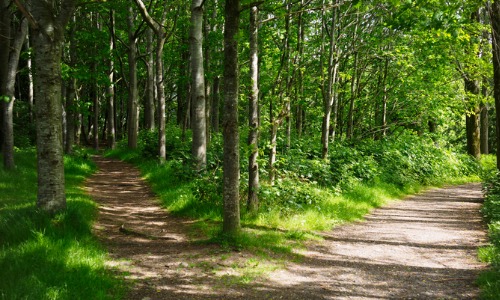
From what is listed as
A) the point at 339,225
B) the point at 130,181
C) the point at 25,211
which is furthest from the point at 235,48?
the point at 130,181

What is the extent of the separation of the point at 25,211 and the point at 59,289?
2696 mm

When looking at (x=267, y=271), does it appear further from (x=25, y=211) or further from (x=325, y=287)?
(x=25, y=211)

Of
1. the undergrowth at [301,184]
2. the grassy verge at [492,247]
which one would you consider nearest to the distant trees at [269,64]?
the undergrowth at [301,184]

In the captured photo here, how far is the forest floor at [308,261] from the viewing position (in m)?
5.01

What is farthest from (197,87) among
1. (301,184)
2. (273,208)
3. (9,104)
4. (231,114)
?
(9,104)

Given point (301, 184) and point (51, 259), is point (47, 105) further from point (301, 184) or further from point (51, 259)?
point (301, 184)

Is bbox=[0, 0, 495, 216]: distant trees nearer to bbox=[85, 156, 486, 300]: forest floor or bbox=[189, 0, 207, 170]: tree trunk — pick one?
bbox=[189, 0, 207, 170]: tree trunk

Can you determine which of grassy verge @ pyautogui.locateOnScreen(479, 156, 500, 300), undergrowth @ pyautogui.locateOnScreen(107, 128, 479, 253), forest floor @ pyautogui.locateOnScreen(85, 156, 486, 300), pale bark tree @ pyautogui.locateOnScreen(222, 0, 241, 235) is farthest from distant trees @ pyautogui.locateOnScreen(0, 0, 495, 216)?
grassy verge @ pyautogui.locateOnScreen(479, 156, 500, 300)

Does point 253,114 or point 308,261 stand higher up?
point 253,114

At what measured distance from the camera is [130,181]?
43.8 feet

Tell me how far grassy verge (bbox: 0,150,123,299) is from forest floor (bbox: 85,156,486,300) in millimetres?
365

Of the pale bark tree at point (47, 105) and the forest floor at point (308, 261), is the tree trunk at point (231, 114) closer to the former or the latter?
the forest floor at point (308, 261)

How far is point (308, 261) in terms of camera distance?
634cm

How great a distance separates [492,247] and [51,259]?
6907 millimetres
